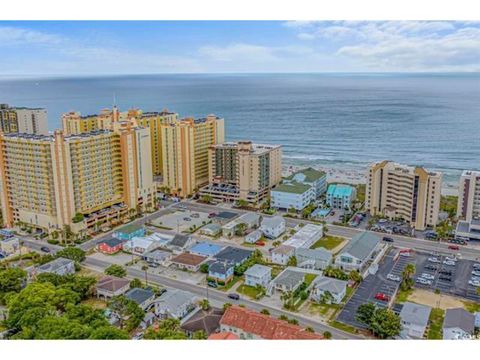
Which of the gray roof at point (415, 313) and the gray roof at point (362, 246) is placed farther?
the gray roof at point (362, 246)

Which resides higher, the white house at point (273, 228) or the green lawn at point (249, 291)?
the white house at point (273, 228)

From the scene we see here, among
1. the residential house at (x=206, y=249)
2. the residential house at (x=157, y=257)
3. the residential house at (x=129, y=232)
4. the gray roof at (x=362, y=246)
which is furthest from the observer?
the residential house at (x=129, y=232)

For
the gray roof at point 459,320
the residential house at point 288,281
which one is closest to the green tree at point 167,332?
the residential house at point 288,281

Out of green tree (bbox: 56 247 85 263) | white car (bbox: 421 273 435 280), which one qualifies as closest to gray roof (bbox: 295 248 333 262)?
white car (bbox: 421 273 435 280)

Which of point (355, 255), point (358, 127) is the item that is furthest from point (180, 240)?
point (358, 127)

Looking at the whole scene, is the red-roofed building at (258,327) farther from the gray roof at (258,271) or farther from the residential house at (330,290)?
the gray roof at (258,271)

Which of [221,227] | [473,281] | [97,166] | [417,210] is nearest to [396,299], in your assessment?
[473,281]

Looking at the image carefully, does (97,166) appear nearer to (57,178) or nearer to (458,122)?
(57,178)

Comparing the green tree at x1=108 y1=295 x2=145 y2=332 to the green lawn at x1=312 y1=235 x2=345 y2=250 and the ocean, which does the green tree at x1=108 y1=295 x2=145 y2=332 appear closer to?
the green lawn at x1=312 y1=235 x2=345 y2=250
